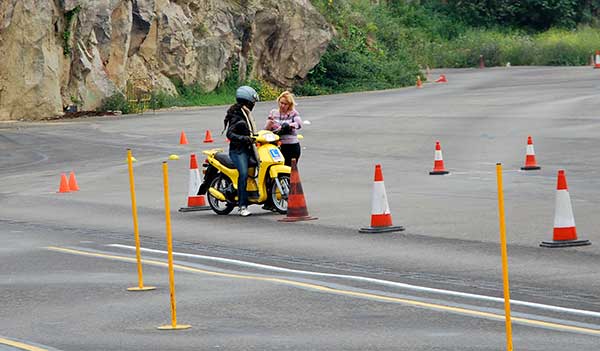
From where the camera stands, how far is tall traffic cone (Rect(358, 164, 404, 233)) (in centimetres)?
1645

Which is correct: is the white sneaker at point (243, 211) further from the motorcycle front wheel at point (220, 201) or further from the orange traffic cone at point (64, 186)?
the orange traffic cone at point (64, 186)

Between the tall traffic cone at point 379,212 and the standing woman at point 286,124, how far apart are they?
3488 mm

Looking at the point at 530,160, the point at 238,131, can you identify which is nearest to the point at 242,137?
the point at 238,131

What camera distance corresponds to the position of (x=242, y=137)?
18922 mm

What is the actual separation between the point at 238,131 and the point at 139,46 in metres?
35.7

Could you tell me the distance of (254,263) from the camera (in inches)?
556

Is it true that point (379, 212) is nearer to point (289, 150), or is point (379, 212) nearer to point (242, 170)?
point (242, 170)

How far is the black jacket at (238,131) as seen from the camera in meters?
19.0

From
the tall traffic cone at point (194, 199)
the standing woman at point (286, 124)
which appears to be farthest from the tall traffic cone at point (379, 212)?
the tall traffic cone at point (194, 199)

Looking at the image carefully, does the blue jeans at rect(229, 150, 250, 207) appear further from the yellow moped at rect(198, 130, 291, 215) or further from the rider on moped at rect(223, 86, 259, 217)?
the yellow moped at rect(198, 130, 291, 215)

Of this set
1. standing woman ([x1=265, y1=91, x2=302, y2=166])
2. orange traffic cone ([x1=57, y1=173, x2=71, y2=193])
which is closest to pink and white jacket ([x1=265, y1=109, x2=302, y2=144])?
standing woman ([x1=265, y1=91, x2=302, y2=166])

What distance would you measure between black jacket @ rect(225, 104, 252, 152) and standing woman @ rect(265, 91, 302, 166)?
2.36 ft

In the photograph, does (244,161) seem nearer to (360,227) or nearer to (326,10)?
(360,227)

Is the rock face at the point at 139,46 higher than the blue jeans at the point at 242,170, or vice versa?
the rock face at the point at 139,46
